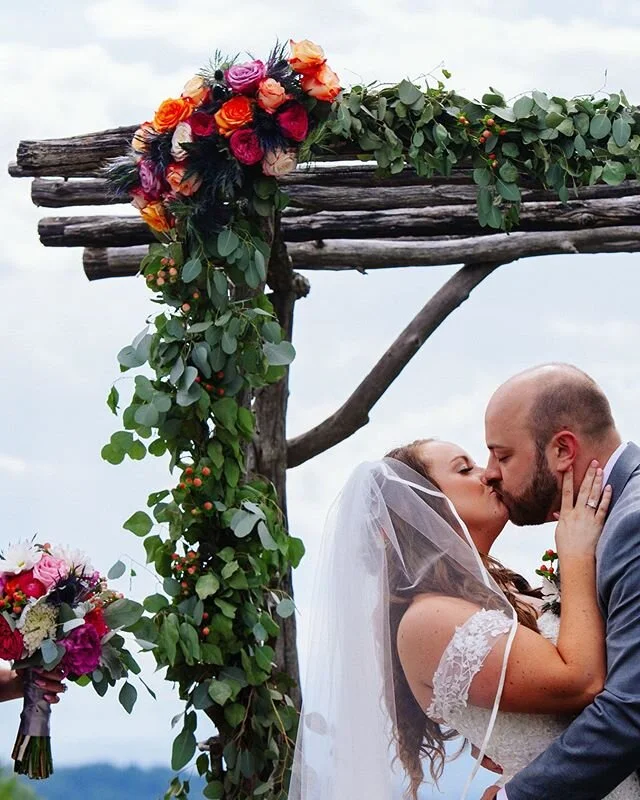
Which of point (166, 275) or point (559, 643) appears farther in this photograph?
point (166, 275)

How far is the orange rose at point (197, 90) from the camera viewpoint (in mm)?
3584

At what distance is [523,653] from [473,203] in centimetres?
311

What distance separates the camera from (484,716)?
2.51 metres

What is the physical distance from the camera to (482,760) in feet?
8.89

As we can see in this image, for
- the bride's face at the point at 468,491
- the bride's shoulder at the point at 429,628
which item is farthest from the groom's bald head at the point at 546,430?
the bride's shoulder at the point at 429,628

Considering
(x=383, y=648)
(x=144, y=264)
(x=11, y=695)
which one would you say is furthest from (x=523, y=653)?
(x=144, y=264)

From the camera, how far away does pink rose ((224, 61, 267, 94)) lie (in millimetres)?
3498

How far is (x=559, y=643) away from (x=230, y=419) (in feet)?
4.85

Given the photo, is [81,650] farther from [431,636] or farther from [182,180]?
[182,180]

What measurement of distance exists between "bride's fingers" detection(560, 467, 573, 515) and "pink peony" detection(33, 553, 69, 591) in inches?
59.1

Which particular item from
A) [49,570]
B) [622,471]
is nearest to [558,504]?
[622,471]

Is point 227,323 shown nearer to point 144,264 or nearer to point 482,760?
point 144,264

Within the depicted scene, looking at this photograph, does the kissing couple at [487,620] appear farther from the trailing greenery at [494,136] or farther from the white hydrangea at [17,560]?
the trailing greenery at [494,136]

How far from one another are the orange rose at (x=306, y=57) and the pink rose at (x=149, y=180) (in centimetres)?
55
